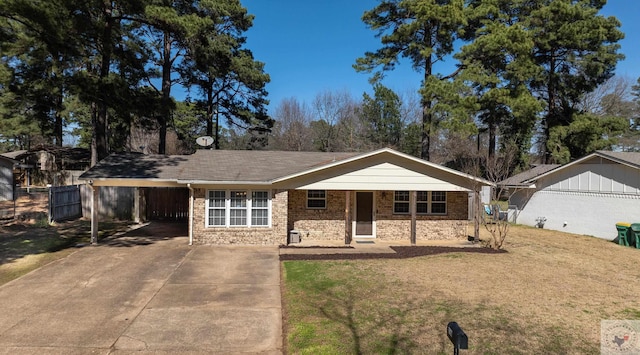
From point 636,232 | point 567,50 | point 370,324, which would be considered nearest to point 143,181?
point 370,324

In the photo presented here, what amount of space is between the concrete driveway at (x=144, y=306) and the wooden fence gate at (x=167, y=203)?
7302 millimetres

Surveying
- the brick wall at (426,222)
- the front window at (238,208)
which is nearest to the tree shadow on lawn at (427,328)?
the front window at (238,208)

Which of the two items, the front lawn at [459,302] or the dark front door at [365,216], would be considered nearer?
the front lawn at [459,302]

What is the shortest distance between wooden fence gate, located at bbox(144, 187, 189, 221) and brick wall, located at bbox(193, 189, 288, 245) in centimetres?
592

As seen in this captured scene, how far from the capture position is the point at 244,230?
43.5ft

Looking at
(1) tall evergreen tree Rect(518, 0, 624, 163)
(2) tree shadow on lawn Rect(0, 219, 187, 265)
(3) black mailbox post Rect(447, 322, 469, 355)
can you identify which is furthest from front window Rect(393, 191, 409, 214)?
(1) tall evergreen tree Rect(518, 0, 624, 163)

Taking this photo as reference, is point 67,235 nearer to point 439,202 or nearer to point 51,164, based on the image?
point 439,202

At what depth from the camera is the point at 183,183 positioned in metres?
12.5

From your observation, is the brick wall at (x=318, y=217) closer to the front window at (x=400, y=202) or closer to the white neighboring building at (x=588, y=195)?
the front window at (x=400, y=202)

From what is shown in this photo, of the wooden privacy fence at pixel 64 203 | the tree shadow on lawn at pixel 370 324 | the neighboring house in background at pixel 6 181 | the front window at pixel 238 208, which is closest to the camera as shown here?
the tree shadow on lawn at pixel 370 324

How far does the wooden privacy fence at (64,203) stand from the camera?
16203 mm

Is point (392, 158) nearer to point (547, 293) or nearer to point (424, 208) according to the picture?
point (424, 208)

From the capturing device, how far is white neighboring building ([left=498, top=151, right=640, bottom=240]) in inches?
581

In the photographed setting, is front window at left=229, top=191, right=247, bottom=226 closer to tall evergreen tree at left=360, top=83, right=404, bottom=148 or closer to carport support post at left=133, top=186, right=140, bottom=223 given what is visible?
carport support post at left=133, top=186, right=140, bottom=223
